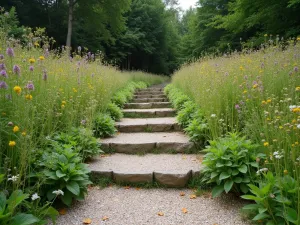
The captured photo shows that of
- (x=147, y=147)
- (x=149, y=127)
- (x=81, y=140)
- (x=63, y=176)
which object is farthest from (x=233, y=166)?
(x=149, y=127)

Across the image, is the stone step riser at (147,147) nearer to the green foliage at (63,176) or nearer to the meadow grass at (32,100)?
the meadow grass at (32,100)

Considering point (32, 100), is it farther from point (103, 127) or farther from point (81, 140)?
point (103, 127)

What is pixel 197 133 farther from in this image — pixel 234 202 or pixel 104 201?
pixel 104 201

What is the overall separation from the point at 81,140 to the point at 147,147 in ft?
3.70

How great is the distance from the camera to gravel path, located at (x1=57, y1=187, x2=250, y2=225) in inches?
89.8

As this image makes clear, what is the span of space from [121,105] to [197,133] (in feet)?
10.3

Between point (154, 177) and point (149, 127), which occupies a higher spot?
point (149, 127)

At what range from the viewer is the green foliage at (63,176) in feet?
7.63

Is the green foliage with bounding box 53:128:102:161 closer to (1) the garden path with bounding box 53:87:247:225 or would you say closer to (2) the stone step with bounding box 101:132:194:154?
(1) the garden path with bounding box 53:87:247:225

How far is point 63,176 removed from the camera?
7.78 ft

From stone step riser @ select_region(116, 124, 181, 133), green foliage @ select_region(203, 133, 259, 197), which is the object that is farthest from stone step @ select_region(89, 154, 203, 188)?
stone step riser @ select_region(116, 124, 181, 133)

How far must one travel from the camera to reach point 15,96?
7.81ft

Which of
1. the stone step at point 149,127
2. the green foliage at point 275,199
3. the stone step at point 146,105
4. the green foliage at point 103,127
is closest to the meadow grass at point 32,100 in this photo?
the green foliage at point 103,127

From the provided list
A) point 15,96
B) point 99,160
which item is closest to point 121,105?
point 99,160
